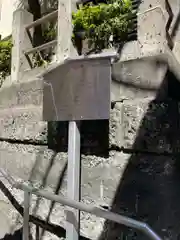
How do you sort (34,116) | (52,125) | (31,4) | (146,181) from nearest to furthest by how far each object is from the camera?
(146,181)
(52,125)
(34,116)
(31,4)

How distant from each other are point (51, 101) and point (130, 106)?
77 cm

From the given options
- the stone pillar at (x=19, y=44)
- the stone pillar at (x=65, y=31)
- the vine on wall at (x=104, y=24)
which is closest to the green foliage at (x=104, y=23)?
the vine on wall at (x=104, y=24)

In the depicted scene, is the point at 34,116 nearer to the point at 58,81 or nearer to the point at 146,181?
the point at 58,81

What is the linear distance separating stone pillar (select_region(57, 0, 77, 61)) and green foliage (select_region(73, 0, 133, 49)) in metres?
0.23

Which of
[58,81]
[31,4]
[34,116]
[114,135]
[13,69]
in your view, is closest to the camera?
[114,135]

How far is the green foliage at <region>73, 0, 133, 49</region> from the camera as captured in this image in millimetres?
3189

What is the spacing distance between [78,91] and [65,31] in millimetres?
1092

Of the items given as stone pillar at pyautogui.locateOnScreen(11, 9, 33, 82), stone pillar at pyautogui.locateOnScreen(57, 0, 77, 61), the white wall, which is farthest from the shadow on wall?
the white wall

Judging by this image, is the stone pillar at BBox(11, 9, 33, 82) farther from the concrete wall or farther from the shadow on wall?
the shadow on wall

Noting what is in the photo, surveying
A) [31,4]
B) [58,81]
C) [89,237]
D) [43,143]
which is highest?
[31,4]

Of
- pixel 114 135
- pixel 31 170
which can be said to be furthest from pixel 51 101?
pixel 31 170

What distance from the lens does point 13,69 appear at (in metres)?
3.44

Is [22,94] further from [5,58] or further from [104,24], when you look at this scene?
[104,24]

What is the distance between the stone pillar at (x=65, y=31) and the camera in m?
2.83
